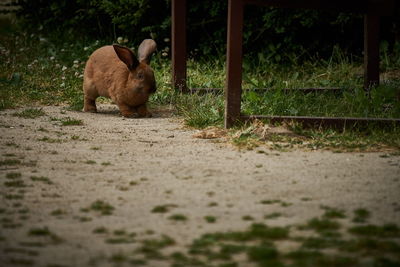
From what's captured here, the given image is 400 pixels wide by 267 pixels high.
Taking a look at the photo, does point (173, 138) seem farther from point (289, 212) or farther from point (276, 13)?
point (276, 13)

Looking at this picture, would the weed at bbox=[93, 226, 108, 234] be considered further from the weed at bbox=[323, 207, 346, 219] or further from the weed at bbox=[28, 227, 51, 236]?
the weed at bbox=[323, 207, 346, 219]

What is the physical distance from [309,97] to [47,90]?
311cm

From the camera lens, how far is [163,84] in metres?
8.27

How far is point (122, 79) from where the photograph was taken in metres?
6.82

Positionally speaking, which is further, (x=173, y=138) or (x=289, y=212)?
(x=173, y=138)

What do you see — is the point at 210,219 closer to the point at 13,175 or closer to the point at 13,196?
the point at 13,196

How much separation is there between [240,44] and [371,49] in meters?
2.08

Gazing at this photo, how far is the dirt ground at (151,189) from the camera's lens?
10.8 feet

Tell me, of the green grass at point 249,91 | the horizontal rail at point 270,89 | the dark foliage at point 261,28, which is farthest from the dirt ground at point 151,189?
the dark foliage at point 261,28

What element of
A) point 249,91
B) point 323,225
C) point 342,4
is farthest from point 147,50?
point 323,225

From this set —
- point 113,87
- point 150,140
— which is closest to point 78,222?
point 150,140

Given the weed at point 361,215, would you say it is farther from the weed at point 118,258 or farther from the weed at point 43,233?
the weed at point 43,233

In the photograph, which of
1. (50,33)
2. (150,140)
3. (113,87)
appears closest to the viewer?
(150,140)

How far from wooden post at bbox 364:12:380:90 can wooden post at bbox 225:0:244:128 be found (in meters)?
1.98
